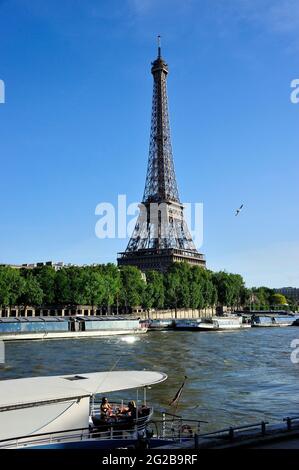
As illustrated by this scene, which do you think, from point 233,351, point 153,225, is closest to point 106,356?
point 233,351

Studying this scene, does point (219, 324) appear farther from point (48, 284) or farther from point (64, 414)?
point (64, 414)

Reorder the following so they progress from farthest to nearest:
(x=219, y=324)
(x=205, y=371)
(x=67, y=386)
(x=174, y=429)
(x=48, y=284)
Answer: (x=219, y=324)
(x=48, y=284)
(x=205, y=371)
(x=174, y=429)
(x=67, y=386)

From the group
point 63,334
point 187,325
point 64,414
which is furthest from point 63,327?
point 64,414

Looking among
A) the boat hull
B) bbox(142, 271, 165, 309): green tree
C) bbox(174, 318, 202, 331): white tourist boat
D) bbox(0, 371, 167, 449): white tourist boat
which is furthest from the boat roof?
bbox(142, 271, 165, 309): green tree

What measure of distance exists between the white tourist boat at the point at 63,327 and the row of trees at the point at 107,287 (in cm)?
1367

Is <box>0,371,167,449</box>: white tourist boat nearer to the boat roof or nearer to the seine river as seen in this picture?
the boat roof

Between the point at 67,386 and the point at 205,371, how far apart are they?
23.5 m

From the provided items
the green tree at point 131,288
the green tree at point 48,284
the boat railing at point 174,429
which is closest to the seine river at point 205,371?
the boat railing at point 174,429

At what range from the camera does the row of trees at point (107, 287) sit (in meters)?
96.1

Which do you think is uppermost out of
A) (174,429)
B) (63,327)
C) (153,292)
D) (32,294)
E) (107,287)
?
(107,287)

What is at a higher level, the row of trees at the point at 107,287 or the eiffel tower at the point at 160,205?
the eiffel tower at the point at 160,205

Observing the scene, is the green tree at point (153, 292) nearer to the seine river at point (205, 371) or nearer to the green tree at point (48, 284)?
the green tree at point (48, 284)

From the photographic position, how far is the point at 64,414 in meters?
14.4

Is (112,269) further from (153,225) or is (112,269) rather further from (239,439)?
(239,439)
